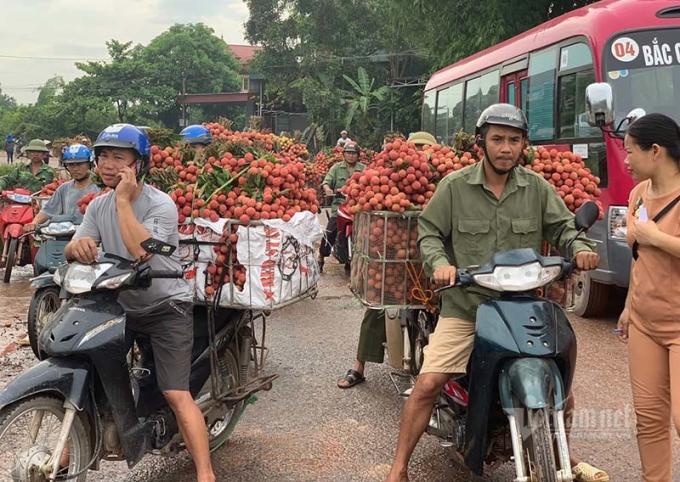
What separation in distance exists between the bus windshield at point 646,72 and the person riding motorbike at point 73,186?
5.16m

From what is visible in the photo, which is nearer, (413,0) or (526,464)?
(526,464)

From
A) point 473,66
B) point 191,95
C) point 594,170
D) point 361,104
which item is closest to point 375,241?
point 594,170

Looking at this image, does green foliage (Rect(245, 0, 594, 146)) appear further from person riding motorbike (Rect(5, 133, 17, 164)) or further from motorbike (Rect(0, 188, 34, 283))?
motorbike (Rect(0, 188, 34, 283))

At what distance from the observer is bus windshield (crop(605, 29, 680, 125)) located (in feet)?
21.6

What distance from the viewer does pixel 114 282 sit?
2785mm

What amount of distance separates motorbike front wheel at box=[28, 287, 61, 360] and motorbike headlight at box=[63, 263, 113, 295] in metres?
3.10

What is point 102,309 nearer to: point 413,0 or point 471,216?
point 471,216

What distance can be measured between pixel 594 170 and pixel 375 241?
12.9ft

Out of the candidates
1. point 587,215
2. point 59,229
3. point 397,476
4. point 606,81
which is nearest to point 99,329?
point 397,476

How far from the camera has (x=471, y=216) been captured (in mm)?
3195

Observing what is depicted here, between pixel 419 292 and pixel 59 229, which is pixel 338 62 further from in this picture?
pixel 419 292

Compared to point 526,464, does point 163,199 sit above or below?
above

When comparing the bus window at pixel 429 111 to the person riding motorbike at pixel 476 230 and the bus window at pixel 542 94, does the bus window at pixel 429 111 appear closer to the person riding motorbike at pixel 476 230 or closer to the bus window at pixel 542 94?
the bus window at pixel 542 94

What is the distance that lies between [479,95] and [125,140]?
869 cm
